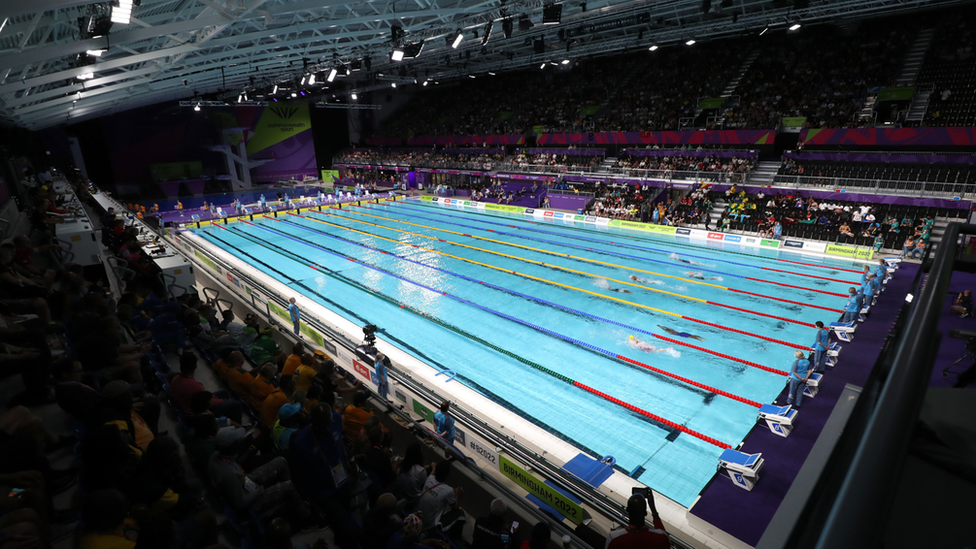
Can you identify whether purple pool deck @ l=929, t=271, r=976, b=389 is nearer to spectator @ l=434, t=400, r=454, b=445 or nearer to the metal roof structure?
spectator @ l=434, t=400, r=454, b=445

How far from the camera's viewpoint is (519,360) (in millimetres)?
9641

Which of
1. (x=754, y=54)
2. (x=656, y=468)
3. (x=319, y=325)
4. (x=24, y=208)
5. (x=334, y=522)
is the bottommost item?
(x=656, y=468)

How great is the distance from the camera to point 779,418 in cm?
686

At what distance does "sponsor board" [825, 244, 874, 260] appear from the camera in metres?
15.3

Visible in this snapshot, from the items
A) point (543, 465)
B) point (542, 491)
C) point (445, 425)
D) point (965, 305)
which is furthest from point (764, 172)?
point (542, 491)

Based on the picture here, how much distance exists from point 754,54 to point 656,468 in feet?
92.5

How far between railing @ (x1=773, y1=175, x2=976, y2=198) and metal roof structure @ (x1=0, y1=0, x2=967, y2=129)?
6.01 metres

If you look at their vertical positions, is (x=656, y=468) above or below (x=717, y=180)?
below

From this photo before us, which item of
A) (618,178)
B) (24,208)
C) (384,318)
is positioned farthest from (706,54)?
(24,208)

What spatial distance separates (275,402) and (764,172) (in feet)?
73.4

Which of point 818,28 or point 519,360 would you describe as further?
point 818,28

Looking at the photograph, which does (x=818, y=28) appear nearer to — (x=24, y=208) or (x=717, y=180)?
(x=717, y=180)

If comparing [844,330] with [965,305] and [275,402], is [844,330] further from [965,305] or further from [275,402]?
[275,402]

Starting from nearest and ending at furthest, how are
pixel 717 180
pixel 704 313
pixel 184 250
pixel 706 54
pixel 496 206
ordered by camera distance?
pixel 704 313 < pixel 184 250 < pixel 717 180 < pixel 496 206 < pixel 706 54
